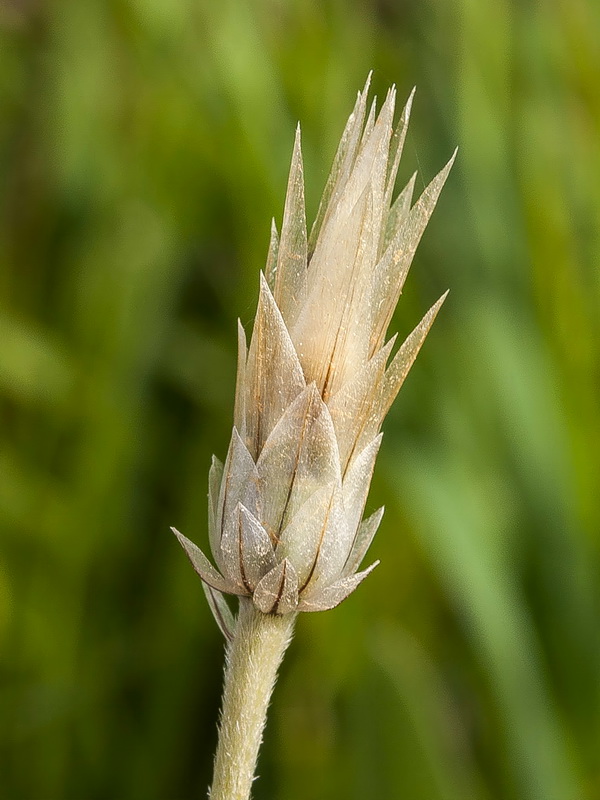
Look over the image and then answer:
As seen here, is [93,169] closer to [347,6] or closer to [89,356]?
[89,356]

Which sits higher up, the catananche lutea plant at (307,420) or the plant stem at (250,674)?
the catananche lutea plant at (307,420)

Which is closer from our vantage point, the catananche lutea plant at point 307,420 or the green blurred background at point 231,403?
the catananche lutea plant at point 307,420

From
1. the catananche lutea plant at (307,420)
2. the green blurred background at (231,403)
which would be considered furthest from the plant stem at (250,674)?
the green blurred background at (231,403)

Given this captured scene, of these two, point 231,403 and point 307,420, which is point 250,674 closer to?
point 307,420

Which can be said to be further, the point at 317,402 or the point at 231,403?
the point at 231,403

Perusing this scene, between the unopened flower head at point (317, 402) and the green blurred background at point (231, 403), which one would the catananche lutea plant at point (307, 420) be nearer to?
the unopened flower head at point (317, 402)

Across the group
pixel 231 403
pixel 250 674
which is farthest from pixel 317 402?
pixel 231 403
